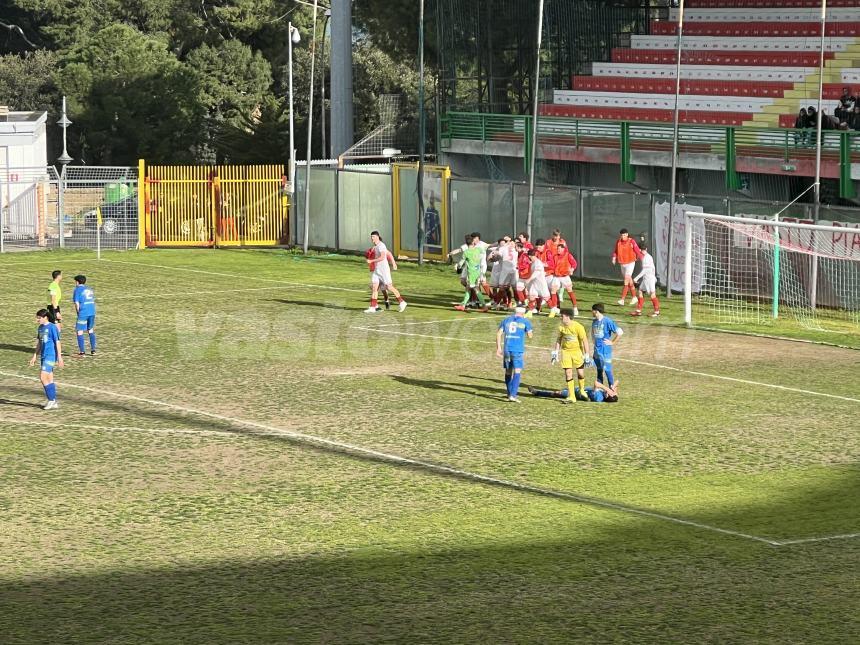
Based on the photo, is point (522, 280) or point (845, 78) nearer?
point (522, 280)

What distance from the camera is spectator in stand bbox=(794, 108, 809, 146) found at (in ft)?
114

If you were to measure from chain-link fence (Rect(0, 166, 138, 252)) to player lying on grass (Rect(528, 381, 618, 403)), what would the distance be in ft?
77.8

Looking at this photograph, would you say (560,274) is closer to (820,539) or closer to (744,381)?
(744,381)

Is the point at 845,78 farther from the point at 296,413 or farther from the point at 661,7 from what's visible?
the point at 296,413

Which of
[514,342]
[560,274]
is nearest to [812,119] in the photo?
[560,274]

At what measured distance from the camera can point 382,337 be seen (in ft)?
91.3

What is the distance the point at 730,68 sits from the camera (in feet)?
140

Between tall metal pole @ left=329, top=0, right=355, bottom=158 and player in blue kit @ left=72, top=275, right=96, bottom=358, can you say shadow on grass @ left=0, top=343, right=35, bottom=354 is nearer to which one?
player in blue kit @ left=72, top=275, right=96, bottom=358

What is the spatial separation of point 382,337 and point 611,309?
6595 mm

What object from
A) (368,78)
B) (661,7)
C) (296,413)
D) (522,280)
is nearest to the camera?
(296,413)

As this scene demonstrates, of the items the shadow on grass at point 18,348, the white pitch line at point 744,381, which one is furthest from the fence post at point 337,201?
the white pitch line at point 744,381

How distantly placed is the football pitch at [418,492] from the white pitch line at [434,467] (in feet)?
0.16

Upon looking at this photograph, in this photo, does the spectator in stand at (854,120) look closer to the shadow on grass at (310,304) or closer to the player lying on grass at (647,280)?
the player lying on grass at (647,280)

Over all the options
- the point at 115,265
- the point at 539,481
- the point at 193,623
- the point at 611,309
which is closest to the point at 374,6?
the point at 115,265
